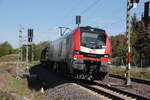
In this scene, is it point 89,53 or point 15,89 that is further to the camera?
point 15,89

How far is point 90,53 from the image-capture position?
16.6m

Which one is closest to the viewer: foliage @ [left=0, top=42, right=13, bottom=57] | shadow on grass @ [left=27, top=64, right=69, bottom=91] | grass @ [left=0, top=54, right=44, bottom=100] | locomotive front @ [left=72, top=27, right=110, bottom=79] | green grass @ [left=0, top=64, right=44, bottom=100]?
grass @ [left=0, top=54, right=44, bottom=100]

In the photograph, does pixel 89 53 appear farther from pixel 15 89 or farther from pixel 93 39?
pixel 15 89

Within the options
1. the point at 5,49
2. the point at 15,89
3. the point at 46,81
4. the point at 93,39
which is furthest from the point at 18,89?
the point at 5,49

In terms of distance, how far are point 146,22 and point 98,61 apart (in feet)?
190

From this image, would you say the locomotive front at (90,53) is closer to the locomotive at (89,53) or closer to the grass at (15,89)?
the locomotive at (89,53)

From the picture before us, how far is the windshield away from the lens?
664 inches

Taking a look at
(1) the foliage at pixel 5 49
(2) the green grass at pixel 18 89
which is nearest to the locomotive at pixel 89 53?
(2) the green grass at pixel 18 89

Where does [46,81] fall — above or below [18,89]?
above

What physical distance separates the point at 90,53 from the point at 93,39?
0.99m

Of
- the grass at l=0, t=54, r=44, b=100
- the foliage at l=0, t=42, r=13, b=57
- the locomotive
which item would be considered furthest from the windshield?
the foliage at l=0, t=42, r=13, b=57

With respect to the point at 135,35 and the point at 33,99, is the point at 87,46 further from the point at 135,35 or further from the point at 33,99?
the point at 135,35

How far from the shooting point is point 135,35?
5528 cm

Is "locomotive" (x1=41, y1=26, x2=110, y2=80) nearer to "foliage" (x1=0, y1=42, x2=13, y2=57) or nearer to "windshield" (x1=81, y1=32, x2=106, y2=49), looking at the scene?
"windshield" (x1=81, y1=32, x2=106, y2=49)
